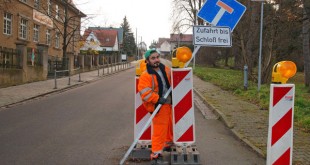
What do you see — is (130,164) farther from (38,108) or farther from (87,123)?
(38,108)

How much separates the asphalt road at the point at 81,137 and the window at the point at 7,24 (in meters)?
15.9

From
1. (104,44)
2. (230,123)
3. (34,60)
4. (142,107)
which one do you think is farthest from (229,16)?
(104,44)

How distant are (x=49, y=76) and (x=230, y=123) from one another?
19162 millimetres

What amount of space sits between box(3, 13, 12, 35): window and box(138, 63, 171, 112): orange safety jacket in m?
23.0

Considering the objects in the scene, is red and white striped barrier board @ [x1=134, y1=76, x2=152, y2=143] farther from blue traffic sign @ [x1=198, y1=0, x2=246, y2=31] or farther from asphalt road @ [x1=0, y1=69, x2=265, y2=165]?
blue traffic sign @ [x1=198, y1=0, x2=246, y2=31]

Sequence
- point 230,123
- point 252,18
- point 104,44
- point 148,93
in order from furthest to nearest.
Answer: point 104,44 → point 252,18 → point 230,123 → point 148,93

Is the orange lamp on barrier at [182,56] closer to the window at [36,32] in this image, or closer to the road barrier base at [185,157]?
the road barrier base at [185,157]

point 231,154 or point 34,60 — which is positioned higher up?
point 34,60

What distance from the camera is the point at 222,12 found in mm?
5910

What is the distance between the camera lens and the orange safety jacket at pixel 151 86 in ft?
17.2

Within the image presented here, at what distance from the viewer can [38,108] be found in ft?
39.1

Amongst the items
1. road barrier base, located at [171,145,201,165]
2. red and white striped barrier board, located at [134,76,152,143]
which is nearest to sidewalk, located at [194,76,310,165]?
road barrier base, located at [171,145,201,165]

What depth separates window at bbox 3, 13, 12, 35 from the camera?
2580 cm

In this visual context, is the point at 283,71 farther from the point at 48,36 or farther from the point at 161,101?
the point at 48,36
